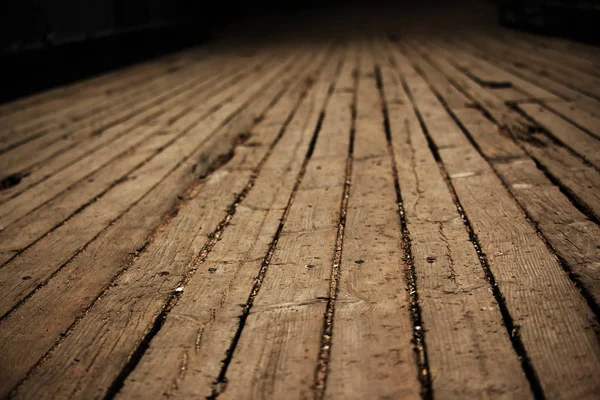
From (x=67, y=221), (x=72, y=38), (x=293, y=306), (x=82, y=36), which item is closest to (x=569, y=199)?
(x=293, y=306)

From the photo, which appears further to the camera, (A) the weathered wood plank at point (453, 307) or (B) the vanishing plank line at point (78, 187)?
(B) the vanishing plank line at point (78, 187)

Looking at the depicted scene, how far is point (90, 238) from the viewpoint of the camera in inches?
63.1

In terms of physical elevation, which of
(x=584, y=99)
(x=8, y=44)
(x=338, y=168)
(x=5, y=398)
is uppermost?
(x=8, y=44)

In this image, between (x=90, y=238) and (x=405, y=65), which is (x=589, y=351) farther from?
(x=405, y=65)

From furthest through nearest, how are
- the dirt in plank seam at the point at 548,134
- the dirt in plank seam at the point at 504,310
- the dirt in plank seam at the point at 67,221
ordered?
the dirt in plank seam at the point at 548,134 → the dirt in plank seam at the point at 67,221 → the dirt in plank seam at the point at 504,310

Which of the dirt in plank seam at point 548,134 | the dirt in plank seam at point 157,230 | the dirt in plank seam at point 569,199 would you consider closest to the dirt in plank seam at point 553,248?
the dirt in plank seam at point 569,199

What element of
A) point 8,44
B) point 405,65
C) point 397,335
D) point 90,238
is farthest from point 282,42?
point 397,335

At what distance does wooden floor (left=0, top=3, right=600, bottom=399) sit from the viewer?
960 mm

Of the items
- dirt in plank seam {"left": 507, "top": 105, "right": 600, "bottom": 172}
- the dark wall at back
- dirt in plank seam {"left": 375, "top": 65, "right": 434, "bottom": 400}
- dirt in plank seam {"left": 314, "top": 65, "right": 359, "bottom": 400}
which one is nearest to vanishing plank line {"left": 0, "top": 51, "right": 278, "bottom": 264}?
dirt in plank seam {"left": 314, "top": 65, "right": 359, "bottom": 400}

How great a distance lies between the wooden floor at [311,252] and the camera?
96cm

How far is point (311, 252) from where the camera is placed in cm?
139

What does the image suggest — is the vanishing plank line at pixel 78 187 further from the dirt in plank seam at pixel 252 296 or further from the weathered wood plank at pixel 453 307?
the weathered wood plank at pixel 453 307

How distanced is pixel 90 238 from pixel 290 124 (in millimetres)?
1434

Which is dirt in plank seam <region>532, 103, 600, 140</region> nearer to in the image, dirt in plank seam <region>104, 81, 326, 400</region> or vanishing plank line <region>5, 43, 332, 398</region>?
dirt in plank seam <region>104, 81, 326, 400</region>
